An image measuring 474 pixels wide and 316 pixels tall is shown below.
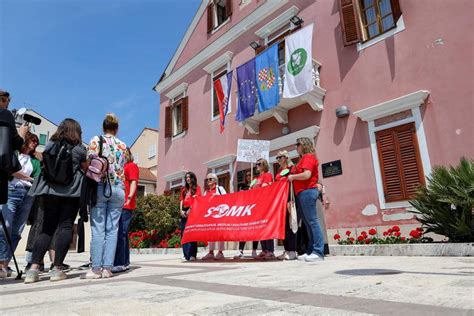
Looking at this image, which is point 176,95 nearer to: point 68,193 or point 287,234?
point 287,234

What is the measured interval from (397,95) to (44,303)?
8.16m

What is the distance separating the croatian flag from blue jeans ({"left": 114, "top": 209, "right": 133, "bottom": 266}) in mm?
7965

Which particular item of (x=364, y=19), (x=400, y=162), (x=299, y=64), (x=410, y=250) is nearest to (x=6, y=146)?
(x=410, y=250)

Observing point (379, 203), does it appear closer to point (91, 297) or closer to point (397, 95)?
point (397, 95)

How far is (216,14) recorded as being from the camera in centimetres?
1498

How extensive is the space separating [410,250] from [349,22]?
6.46 meters

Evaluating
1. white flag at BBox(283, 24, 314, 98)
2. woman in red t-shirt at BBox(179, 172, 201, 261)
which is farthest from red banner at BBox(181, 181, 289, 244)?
white flag at BBox(283, 24, 314, 98)

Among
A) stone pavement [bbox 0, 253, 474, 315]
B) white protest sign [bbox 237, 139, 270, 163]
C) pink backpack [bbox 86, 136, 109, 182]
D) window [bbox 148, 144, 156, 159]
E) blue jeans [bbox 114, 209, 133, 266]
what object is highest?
window [bbox 148, 144, 156, 159]

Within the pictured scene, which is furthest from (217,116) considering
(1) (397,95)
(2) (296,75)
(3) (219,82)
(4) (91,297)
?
(4) (91,297)

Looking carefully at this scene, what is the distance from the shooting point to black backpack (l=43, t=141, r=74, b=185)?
3609 millimetres

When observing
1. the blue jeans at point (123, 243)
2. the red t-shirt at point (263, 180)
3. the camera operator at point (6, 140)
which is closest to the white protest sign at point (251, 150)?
the red t-shirt at point (263, 180)

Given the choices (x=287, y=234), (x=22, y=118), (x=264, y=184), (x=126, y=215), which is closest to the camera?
(x=22, y=118)

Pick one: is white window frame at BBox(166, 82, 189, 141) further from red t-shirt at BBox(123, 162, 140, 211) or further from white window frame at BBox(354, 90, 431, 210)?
red t-shirt at BBox(123, 162, 140, 211)

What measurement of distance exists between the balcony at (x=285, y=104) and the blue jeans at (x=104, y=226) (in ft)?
22.6
